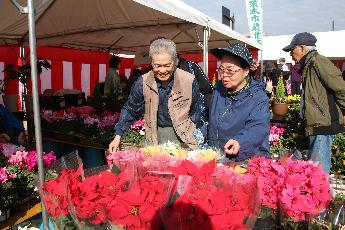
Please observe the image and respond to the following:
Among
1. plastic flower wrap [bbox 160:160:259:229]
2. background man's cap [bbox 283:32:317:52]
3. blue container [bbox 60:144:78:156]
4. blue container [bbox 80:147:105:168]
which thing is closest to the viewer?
plastic flower wrap [bbox 160:160:259:229]

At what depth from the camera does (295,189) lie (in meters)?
1.26

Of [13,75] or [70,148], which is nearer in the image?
[70,148]

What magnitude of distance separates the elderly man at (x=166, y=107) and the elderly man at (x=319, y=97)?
1.69 meters

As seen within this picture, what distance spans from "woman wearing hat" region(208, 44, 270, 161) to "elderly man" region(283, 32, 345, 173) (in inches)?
67.8

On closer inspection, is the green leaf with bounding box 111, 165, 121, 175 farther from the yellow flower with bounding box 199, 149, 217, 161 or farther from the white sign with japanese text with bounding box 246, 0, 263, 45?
the white sign with japanese text with bounding box 246, 0, 263, 45

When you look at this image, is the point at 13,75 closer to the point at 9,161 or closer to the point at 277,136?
the point at 9,161

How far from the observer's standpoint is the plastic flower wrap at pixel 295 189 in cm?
123

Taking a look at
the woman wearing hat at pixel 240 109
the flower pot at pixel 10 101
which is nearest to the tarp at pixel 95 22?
the flower pot at pixel 10 101

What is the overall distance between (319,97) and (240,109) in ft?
6.40

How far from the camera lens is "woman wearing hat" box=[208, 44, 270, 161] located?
2176mm

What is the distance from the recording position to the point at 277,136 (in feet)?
18.6

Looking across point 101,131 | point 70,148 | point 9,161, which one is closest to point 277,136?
point 101,131

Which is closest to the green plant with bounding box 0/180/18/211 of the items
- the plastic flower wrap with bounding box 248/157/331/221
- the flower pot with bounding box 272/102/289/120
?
the plastic flower wrap with bounding box 248/157/331/221

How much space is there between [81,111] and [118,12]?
1769 mm
